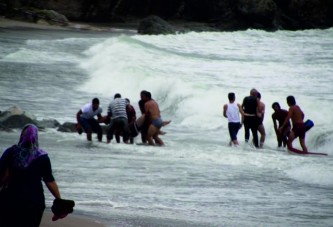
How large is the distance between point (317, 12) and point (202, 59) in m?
32.1

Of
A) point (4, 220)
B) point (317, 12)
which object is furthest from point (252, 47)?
point (4, 220)

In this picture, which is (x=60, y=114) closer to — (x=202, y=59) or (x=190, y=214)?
(x=190, y=214)

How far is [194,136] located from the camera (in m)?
23.4

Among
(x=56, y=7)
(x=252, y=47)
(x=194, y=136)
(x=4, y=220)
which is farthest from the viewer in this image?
(x=56, y=7)

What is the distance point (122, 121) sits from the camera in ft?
67.0

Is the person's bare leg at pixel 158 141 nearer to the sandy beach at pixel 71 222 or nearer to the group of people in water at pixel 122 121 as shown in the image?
the group of people in water at pixel 122 121

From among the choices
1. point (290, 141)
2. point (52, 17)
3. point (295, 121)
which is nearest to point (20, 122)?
point (290, 141)

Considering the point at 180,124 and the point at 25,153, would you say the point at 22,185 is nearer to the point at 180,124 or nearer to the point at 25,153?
the point at 25,153

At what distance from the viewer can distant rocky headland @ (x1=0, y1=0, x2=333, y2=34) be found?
73.7 m

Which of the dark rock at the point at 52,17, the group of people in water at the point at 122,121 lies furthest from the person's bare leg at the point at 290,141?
the dark rock at the point at 52,17

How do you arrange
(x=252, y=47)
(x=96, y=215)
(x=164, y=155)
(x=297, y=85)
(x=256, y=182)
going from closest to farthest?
(x=96, y=215), (x=256, y=182), (x=164, y=155), (x=297, y=85), (x=252, y=47)

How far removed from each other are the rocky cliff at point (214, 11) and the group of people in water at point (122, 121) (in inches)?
2076

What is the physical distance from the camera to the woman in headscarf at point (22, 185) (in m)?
7.85

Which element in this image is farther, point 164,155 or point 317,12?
point 317,12
